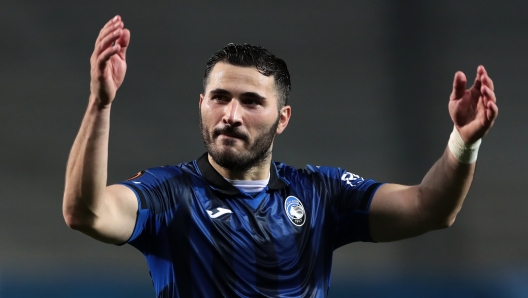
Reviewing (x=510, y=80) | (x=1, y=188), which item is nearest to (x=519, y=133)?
(x=510, y=80)

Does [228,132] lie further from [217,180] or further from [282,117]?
[282,117]

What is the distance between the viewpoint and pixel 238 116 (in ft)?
6.96

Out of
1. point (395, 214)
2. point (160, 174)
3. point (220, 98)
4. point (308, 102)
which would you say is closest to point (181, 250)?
point (160, 174)

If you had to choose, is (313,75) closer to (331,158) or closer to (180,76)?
(331,158)

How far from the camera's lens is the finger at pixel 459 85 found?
197 cm

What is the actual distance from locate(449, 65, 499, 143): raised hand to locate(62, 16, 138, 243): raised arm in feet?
3.17

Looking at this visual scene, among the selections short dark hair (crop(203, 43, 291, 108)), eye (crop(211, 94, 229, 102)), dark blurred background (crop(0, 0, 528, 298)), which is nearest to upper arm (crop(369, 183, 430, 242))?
short dark hair (crop(203, 43, 291, 108))

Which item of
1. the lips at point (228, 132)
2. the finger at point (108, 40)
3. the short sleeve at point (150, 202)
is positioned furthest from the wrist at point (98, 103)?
the lips at point (228, 132)

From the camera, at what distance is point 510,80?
4312 mm

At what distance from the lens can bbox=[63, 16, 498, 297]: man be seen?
2.00 m

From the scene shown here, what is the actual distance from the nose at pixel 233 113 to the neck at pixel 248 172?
0.18m

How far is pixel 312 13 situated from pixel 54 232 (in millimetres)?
2102

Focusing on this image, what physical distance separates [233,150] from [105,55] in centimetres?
62

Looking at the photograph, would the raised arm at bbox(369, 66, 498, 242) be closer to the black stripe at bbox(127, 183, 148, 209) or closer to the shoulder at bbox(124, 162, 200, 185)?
the shoulder at bbox(124, 162, 200, 185)
